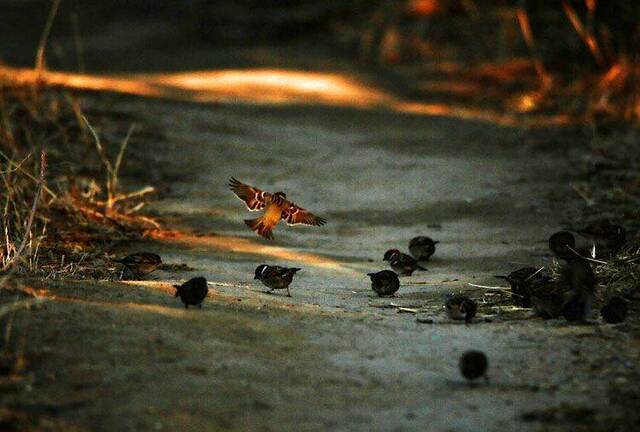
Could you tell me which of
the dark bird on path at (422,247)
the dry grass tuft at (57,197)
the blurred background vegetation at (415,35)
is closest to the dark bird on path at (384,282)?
the dark bird on path at (422,247)

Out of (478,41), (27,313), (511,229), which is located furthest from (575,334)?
(478,41)

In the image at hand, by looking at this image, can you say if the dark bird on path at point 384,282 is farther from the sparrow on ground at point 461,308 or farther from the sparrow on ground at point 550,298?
the sparrow on ground at point 550,298

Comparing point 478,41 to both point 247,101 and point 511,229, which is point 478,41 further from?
point 511,229

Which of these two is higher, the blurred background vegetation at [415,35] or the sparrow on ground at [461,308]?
the blurred background vegetation at [415,35]

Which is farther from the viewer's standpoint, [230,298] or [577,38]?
[577,38]

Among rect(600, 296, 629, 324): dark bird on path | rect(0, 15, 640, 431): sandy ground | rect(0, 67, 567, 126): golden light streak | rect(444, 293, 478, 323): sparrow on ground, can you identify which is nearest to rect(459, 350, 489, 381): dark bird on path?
→ rect(0, 15, 640, 431): sandy ground
